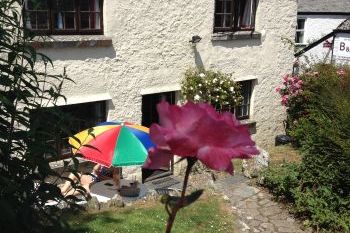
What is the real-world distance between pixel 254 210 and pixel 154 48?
411cm

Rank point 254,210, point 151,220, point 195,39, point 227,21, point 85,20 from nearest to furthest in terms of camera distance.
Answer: point 151,220 < point 254,210 < point 85,20 < point 195,39 < point 227,21

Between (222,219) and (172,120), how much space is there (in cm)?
736

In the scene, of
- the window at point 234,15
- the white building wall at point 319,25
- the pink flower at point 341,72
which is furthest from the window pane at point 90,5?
the white building wall at point 319,25

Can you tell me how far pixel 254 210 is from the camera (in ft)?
29.0

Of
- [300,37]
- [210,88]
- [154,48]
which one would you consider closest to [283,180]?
[210,88]

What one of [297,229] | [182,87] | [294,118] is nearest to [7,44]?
[297,229]

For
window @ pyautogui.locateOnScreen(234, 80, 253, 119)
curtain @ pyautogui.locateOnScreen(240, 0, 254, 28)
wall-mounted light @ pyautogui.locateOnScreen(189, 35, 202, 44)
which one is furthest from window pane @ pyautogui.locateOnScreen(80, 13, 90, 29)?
window @ pyautogui.locateOnScreen(234, 80, 253, 119)

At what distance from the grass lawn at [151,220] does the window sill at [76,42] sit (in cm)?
316

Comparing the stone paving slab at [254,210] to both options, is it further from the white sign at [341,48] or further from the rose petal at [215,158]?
the white sign at [341,48]

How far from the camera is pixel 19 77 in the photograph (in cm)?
227

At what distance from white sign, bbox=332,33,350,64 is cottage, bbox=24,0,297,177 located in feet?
24.6

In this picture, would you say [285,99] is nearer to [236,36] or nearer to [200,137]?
[236,36]

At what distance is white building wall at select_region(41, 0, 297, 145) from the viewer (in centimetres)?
923

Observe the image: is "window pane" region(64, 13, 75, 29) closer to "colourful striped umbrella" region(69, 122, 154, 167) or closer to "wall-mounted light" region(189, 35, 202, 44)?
"colourful striped umbrella" region(69, 122, 154, 167)
